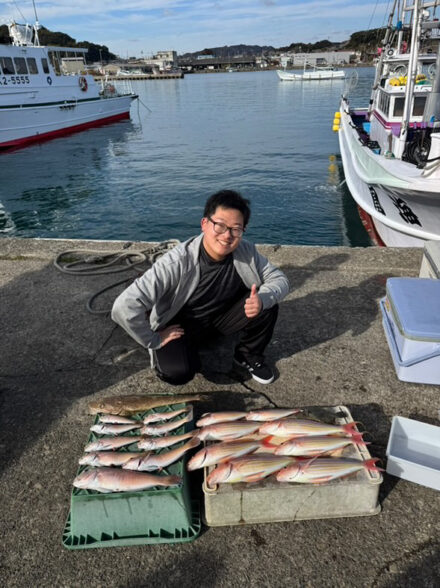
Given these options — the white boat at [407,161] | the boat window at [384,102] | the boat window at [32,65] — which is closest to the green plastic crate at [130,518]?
the white boat at [407,161]

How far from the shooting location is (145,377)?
3.19 meters

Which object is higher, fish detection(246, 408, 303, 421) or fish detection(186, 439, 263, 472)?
fish detection(186, 439, 263, 472)

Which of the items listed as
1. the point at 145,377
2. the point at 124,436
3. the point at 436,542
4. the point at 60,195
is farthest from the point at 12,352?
the point at 60,195

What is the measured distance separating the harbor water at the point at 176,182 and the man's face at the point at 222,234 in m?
8.76

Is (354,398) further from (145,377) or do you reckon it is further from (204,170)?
(204,170)

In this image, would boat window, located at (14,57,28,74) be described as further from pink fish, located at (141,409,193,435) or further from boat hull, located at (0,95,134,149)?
pink fish, located at (141,409,193,435)

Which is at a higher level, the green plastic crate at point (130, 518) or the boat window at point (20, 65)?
the boat window at point (20, 65)

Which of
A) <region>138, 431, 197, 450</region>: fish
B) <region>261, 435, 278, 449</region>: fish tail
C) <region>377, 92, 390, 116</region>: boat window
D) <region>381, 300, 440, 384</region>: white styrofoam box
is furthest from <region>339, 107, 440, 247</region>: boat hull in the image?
<region>138, 431, 197, 450</region>: fish

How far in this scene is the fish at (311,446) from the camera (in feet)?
6.77

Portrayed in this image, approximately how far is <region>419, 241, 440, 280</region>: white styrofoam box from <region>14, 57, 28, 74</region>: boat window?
88.3ft

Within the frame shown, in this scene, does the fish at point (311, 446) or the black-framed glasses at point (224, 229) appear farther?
the black-framed glasses at point (224, 229)

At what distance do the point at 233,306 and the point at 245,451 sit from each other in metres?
1.23

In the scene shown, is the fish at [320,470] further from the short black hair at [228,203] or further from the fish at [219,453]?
the short black hair at [228,203]

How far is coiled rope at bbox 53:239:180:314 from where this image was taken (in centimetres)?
486
